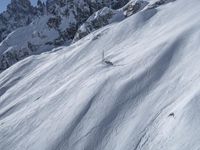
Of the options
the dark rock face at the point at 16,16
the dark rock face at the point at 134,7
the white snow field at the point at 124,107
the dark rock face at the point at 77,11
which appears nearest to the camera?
the white snow field at the point at 124,107

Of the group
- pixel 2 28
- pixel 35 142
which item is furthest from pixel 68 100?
pixel 2 28

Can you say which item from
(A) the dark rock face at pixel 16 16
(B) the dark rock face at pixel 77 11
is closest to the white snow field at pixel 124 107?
(B) the dark rock face at pixel 77 11

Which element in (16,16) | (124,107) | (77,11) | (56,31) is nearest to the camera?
(124,107)

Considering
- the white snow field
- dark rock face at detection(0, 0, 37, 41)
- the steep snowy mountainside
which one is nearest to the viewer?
the white snow field

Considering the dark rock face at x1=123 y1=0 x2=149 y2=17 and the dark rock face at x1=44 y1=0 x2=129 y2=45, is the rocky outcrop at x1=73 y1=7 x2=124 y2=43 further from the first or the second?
the dark rock face at x1=44 y1=0 x2=129 y2=45

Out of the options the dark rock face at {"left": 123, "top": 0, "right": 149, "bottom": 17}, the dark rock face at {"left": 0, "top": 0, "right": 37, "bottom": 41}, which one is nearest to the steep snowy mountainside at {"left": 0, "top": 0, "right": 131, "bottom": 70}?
the dark rock face at {"left": 123, "top": 0, "right": 149, "bottom": 17}

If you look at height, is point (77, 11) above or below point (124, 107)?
below

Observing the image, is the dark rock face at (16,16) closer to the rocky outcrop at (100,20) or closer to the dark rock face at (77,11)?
the dark rock face at (77,11)

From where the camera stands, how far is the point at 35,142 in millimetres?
15695

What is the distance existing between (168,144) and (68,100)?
8365 mm

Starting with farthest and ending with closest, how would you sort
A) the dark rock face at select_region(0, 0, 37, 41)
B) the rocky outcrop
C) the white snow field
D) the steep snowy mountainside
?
the dark rock face at select_region(0, 0, 37, 41)
the steep snowy mountainside
the rocky outcrop
the white snow field

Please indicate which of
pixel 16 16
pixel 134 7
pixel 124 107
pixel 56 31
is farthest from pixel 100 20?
pixel 16 16

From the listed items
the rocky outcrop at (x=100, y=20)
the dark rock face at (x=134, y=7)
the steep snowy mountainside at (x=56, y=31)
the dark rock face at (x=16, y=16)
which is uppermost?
the dark rock face at (x=134, y=7)

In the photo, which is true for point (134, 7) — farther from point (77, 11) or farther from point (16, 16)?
point (16, 16)
